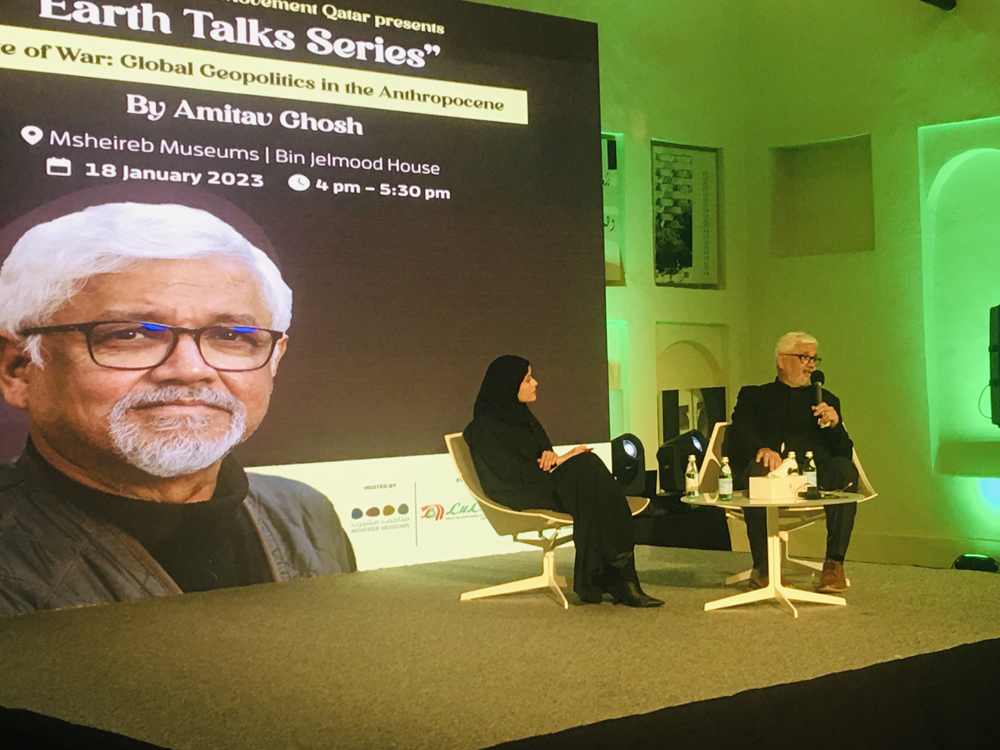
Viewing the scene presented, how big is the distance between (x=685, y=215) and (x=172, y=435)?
4.62m

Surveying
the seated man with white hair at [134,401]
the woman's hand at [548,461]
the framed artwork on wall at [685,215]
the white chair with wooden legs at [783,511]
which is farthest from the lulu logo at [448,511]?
the framed artwork on wall at [685,215]

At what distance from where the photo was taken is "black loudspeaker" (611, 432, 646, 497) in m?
7.48

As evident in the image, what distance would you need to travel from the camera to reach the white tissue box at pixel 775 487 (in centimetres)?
485

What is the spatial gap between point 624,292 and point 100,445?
4145mm

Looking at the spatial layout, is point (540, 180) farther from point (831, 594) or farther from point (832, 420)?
point (831, 594)

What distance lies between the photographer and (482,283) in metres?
6.72

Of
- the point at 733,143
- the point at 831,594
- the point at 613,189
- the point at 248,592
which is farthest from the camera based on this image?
the point at 733,143

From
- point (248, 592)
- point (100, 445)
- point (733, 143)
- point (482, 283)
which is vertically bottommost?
point (248, 592)

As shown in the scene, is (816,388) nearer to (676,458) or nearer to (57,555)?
(676,458)

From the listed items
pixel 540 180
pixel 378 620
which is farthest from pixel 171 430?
pixel 540 180

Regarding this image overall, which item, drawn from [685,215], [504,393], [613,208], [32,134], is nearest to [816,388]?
[504,393]

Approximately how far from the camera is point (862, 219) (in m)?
8.55

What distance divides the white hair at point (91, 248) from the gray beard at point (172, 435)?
48 cm

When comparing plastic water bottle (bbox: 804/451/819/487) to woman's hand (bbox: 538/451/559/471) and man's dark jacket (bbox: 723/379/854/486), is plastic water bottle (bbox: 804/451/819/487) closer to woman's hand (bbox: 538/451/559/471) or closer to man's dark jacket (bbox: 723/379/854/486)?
man's dark jacket (bbox: 723/379/854/486)
